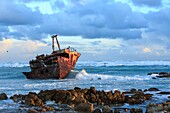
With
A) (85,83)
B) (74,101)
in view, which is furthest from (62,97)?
(85,83)

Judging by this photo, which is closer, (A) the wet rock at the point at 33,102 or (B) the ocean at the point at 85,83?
(A) the wet rock at the point at 33,102

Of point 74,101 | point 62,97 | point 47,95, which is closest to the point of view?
point 74,101

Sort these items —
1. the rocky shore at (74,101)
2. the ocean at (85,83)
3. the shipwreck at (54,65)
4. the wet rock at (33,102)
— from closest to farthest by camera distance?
the rocky shore at (74,101) < the wet rock at (33,102) < the ocean at (85,83) < the shipwreck at (54,65)

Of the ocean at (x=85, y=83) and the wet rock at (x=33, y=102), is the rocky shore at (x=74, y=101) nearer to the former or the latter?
the wet rock at (x=33, y=102)

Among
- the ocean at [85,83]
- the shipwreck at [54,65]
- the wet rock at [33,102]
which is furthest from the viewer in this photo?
the shipwreck at [54,65]

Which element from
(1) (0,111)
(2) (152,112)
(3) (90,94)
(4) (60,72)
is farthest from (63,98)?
(4) (60,72)

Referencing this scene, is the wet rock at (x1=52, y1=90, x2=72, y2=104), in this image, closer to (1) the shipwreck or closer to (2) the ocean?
(2) the ocean

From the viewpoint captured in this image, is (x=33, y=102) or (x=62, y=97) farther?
(x=62, y=97)

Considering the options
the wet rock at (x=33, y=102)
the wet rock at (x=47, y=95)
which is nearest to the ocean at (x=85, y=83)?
the wet rock at (x=33, y=102)

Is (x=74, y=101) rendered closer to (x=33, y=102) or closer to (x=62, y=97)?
(x=62, y=97)

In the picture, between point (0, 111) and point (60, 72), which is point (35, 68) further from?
point (0, 111)

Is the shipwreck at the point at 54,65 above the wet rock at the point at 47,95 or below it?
above

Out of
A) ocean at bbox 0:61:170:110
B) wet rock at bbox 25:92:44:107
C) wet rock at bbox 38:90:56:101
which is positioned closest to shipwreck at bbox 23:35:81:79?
ocean at bbox 0:61:170:110

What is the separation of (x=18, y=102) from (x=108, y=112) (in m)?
7.90
